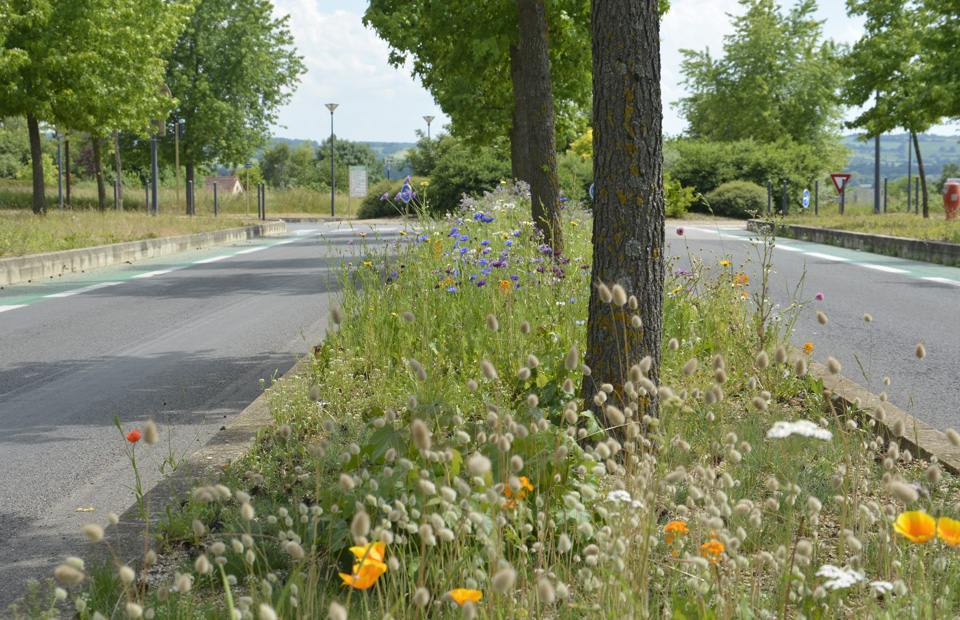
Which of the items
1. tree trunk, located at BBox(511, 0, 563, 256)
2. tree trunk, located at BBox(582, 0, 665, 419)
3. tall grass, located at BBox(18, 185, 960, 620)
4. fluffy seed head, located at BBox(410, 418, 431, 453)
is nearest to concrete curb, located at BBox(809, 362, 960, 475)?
tall grass, located at BBox(18, 185, 960, 620)

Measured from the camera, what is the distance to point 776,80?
54.8 metres

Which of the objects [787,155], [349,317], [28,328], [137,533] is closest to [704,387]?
[349,317]

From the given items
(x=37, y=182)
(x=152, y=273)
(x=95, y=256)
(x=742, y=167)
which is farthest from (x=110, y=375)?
(x=742, y=167)

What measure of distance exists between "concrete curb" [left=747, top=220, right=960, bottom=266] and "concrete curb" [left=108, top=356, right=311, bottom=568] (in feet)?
31.2

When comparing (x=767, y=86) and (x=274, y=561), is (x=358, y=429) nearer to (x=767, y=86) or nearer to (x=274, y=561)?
(x=274, y=561)

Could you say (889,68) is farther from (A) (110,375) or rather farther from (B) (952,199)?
(A) (110,375)

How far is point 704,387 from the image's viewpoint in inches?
178

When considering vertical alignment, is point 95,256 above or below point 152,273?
above

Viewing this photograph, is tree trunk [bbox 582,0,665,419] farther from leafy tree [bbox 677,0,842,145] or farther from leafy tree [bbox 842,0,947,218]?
leafy tree [bbox 677,0,842,145]

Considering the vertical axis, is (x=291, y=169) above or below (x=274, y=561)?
above

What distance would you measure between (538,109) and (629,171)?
6667 mm

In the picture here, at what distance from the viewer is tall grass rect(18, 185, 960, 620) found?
1.82 m

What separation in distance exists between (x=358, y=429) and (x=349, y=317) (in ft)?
5.71

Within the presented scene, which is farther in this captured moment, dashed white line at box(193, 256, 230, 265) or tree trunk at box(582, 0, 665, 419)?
dashed white line at box(193, 256, 230, 265)
